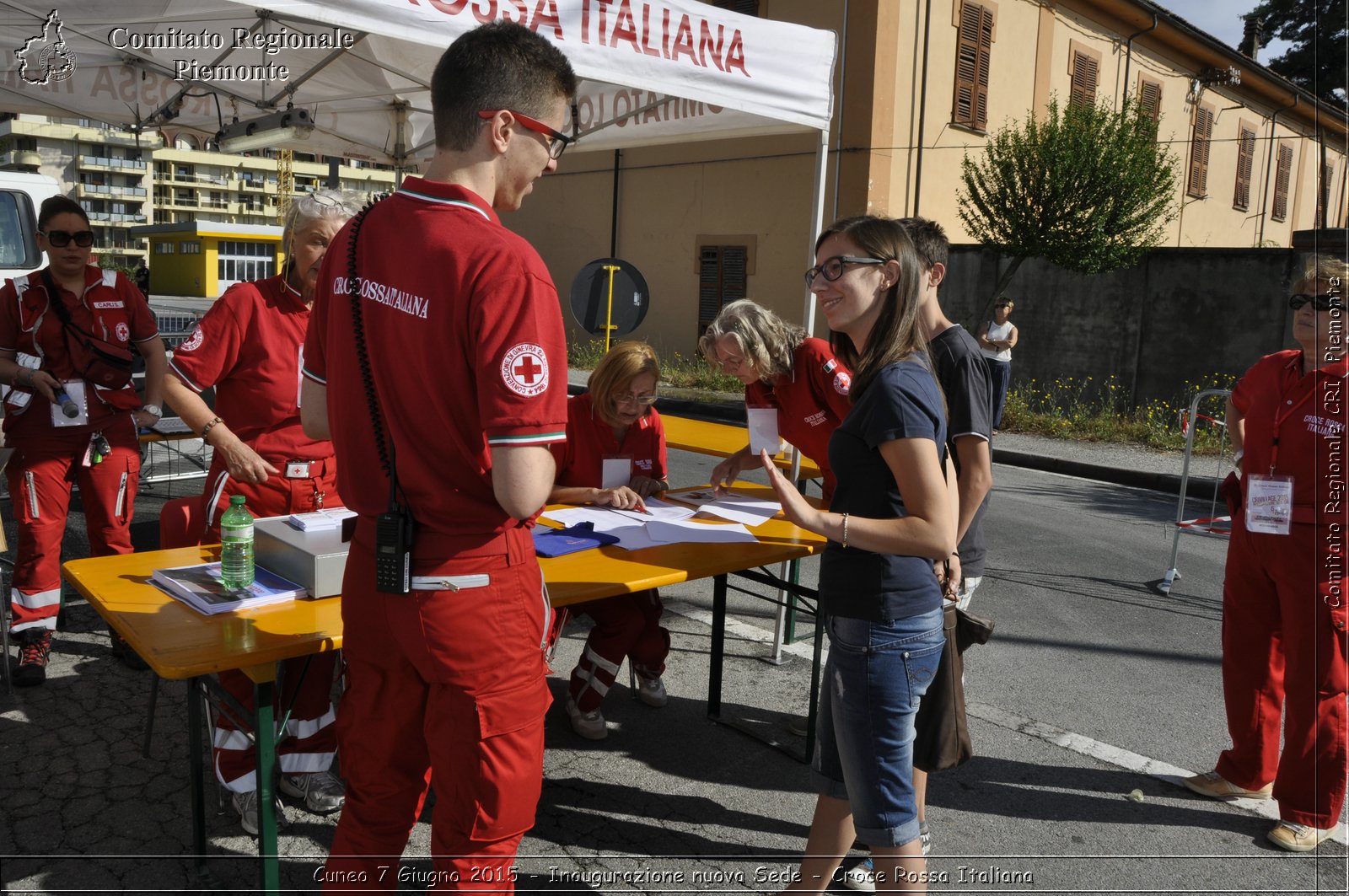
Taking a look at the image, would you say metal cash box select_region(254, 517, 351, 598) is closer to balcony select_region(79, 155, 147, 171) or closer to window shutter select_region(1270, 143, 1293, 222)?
window shutter select_region(1270, 143, 1293, 222)

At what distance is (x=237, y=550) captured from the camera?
247 centimetres

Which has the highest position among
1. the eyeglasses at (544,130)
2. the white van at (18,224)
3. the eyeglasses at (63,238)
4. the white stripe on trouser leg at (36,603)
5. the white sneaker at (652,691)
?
the white van at (18,224)

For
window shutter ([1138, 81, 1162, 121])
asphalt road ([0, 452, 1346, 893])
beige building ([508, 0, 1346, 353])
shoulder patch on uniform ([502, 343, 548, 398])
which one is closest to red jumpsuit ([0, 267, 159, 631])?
asphalt road ([0, 452, 1346, 893])

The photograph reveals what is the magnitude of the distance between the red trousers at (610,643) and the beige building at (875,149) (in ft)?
34.4

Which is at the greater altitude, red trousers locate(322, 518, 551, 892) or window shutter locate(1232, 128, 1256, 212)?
window shutter locate(1232, 128, 1256, 212)

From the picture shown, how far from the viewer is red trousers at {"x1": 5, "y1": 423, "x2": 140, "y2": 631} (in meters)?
3.94

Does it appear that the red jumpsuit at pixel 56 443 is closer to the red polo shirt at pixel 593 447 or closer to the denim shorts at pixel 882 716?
the red polo shirt at pixel 593 447

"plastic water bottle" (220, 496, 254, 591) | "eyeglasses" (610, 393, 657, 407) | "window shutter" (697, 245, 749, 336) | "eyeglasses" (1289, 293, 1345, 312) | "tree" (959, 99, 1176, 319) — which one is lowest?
"plastic water bottle" (220, 496, 254, 591)

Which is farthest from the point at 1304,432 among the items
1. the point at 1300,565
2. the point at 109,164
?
the point at 109,164

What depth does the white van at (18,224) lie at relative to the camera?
681cm

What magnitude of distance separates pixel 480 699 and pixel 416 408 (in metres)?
0.51

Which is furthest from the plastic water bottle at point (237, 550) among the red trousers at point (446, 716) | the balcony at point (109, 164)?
the balcony at point (109, 164)

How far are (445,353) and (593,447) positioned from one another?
2279 millimetres

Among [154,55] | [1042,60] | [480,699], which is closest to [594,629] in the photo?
[480,699]
